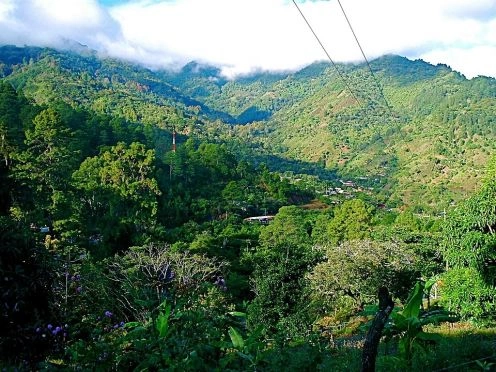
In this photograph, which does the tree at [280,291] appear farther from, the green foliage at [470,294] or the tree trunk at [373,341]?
the tree trunk at [373,341]

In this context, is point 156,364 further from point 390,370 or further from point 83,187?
point 83,187

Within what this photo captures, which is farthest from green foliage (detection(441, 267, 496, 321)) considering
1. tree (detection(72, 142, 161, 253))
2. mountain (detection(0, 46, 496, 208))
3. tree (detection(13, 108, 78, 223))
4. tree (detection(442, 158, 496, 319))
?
mountain (detection(0, 46, 496, 208))

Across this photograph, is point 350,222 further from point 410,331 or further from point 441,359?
point 441,359

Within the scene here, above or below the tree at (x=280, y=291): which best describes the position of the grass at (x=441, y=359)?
above

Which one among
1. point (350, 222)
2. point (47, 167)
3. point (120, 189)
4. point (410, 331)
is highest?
point (47, 167)

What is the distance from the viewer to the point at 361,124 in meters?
151

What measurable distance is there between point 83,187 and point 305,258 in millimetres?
14258

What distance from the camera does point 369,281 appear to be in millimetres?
16859

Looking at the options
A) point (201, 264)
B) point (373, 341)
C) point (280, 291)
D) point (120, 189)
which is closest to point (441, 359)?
point (373, 341)

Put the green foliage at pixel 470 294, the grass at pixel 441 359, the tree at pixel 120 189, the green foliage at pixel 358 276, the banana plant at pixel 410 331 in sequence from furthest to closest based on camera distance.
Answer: the tree at pixel 120 189, the green foliage at pixel 358 276, the green foliage at pixel 470 294, the banana plant at pixel 410 331, the grass at pixel 441 359

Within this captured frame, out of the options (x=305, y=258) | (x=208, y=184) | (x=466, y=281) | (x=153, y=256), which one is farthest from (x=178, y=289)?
(x=208, y=184)

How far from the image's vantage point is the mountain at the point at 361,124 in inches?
3219

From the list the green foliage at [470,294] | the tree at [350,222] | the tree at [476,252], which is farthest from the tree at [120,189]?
the tree at [476,252]

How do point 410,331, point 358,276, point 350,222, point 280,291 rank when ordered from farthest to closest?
point 350,222 → point 358,276 → point 280,291 → point 410,331
